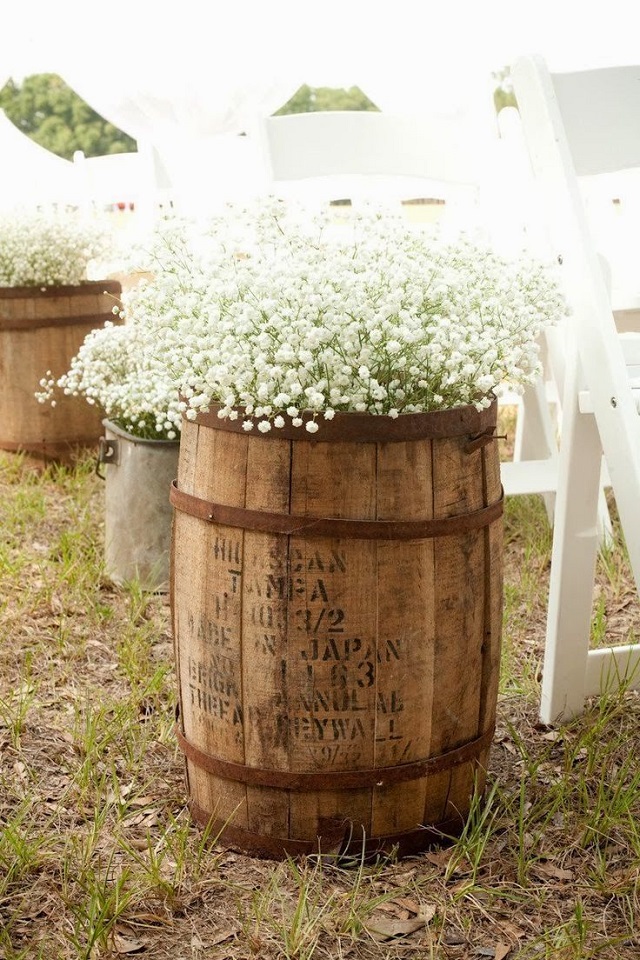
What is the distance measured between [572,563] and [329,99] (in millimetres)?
18528

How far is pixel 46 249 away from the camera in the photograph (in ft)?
12.0

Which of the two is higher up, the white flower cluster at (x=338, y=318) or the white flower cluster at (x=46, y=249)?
the white flower cluster at (x=46, y=249)

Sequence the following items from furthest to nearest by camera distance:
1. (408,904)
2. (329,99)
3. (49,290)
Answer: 1. (329,99)
2. (49,290)
3. (408,904)

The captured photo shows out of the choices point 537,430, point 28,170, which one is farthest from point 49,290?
point 28,170

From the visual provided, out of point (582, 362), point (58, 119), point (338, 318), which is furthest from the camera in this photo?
point (58, 119)

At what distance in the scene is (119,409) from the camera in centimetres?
301

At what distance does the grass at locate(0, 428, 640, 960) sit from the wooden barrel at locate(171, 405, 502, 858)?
10 centimetres

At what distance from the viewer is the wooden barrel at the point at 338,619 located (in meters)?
1.53

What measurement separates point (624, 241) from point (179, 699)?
2.56 m

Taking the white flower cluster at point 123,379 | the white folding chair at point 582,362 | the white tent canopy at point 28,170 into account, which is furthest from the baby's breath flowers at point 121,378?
the white tent canopy at point 28,170

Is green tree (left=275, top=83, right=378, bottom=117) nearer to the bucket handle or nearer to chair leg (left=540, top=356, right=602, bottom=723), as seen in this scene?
the bucket handle

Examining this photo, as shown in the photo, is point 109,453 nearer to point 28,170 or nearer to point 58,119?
point 28,170

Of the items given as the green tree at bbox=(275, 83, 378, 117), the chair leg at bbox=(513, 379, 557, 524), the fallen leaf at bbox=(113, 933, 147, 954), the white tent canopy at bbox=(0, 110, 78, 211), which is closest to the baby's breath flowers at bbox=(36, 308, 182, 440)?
the fallen leaf at bbox=(113, 933, 147, 954)

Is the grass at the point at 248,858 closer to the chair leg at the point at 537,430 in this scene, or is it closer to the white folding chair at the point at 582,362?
the white folding chair at the point at 582,362
